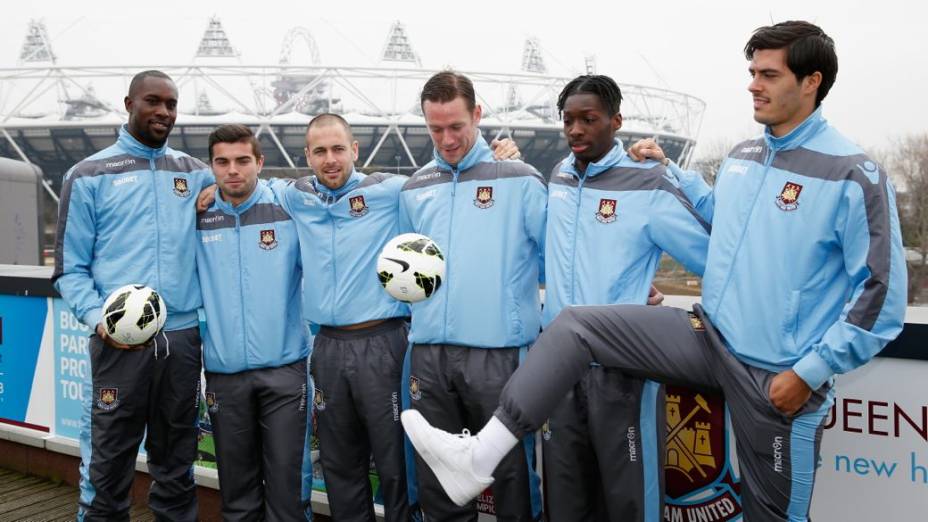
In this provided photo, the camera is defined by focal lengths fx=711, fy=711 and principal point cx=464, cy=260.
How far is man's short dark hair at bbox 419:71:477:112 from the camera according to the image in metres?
→ 3.26

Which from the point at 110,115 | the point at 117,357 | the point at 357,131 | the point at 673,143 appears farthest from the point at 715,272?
the point at 673,143

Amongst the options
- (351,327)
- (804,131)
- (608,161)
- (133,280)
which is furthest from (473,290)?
(133,280)

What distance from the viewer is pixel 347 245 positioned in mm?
3461

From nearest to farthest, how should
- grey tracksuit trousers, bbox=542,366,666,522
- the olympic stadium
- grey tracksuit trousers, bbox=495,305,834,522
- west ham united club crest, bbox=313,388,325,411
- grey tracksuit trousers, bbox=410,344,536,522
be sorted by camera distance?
grey tracksuit trousers, bbox=495,305,834,522
grey tracksuit trousers, bbox=542,366,666,522
grey tracksuit trousers, bbox=410,344,536,522
west ham united club crest, bbox=313,388,325,411
the olympic stadium

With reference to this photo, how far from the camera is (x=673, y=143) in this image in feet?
251

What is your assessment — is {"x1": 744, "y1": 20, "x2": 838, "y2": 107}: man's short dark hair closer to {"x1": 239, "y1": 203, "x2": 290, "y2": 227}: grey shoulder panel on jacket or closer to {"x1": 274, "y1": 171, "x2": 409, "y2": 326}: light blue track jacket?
{"x1": 274, "y1": 171, "x2": 409, "y2": 326}: light blue track jacket

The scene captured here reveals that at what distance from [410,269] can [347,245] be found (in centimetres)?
74

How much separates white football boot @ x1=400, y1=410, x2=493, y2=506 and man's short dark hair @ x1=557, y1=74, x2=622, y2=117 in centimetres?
145

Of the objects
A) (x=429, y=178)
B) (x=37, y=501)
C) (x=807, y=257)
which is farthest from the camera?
(x=37, y=501)

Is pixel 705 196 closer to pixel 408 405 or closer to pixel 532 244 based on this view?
pixel 532 244

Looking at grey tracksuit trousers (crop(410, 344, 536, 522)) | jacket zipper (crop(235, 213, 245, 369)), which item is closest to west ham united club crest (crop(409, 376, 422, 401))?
grey tracksuit trousers (crop(410, 344, 536, 522))

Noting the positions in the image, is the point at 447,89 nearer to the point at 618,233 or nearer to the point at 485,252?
the point at 485,252

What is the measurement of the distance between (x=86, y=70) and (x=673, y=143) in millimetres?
57600

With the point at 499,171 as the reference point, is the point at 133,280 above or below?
below
